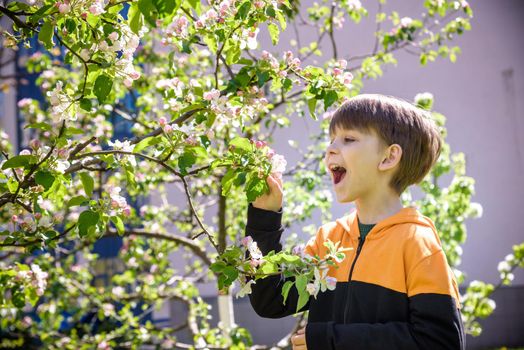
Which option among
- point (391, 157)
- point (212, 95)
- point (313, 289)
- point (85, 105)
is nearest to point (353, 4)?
point (212, 95)

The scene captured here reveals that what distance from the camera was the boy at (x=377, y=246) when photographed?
55.5 inches

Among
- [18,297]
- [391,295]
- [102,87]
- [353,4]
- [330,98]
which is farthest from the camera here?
[353,4]

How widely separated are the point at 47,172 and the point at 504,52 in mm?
5713

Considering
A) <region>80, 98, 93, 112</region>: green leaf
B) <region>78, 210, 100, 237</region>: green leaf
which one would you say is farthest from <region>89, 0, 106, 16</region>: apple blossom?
<region>78, 210, 100, 237</region>: green leaf

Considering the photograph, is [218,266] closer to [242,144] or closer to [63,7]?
[242,144]

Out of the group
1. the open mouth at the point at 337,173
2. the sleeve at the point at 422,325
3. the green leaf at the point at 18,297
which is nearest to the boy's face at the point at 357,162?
the open mouth at the point at 337,173

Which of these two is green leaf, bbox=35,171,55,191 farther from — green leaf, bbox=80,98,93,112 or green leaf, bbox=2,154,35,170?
green leaf, bbox=80,98,93,112

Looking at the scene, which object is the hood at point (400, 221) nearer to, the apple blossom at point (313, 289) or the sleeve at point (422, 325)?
the sleeve at point (422, 325)

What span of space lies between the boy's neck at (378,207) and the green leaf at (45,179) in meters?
0.71

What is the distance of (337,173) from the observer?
5.36ft

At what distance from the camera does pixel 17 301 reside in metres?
2.20

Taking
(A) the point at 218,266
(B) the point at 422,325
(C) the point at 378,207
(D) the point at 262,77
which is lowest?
(B) the point at 422,325

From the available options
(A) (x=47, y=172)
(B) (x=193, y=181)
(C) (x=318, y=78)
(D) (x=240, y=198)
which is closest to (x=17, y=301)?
(A) (x=47, y=172)

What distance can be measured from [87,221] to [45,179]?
13 cm
